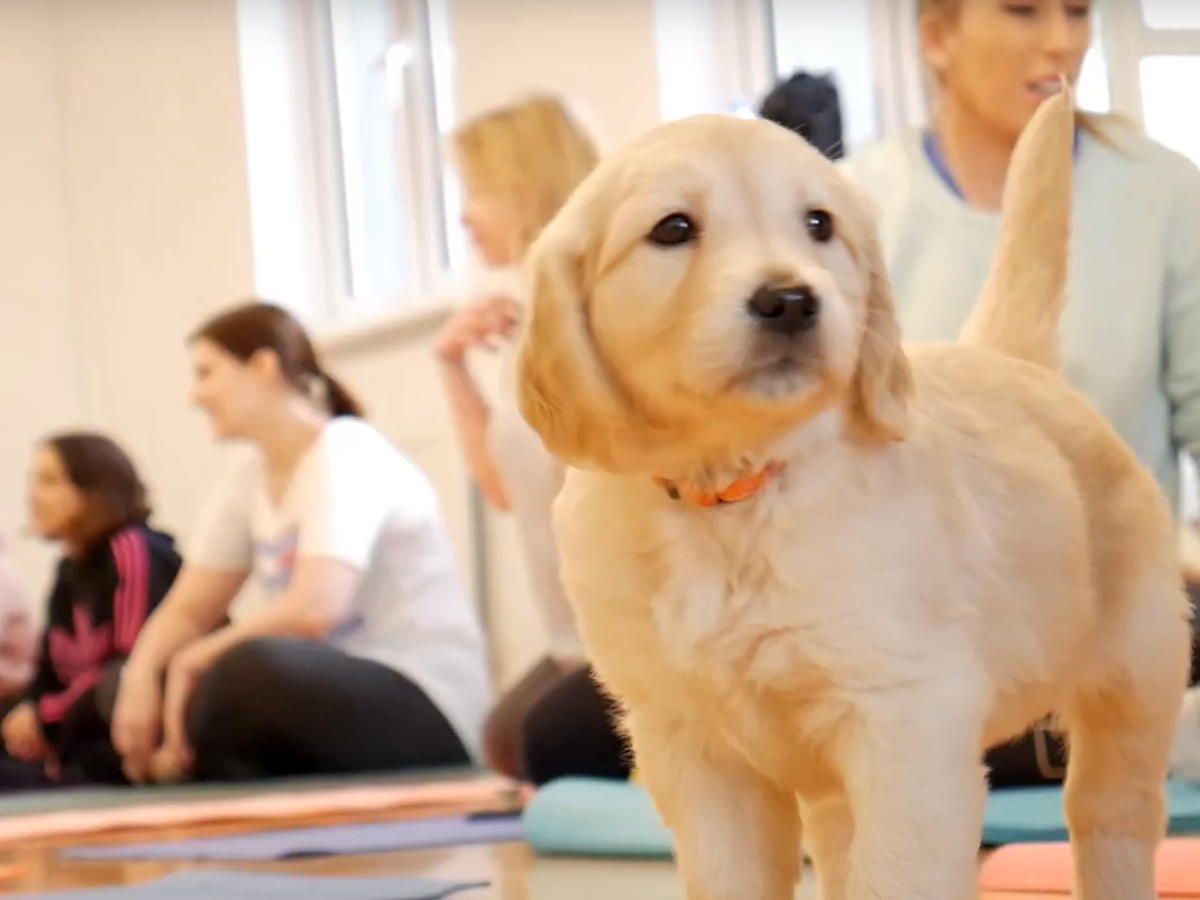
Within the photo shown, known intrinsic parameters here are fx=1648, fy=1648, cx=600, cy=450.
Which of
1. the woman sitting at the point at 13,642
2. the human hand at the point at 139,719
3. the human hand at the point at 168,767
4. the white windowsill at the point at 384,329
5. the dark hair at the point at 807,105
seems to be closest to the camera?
the dark hair at the point at 807,105

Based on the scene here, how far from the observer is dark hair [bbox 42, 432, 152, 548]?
519 centimetres

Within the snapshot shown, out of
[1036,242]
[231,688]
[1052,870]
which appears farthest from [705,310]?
[231,688]

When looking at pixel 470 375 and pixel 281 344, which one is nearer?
pixel 470 375

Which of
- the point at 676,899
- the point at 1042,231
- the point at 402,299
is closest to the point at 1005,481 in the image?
the point at 1042,231

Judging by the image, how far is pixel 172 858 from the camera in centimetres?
267

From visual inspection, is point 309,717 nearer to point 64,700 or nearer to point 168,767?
point 168,767

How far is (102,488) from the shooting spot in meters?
5.20

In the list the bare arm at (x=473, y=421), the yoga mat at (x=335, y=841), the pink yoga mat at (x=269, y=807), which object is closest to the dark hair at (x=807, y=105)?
the bare arm at (x=473, y=421)

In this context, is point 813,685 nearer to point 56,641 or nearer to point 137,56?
point 56,641

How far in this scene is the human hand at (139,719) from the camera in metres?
4.43

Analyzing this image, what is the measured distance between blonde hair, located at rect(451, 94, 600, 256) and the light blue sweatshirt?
94cm

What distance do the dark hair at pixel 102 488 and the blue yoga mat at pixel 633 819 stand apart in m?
2.94

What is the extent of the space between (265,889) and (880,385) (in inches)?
48.6

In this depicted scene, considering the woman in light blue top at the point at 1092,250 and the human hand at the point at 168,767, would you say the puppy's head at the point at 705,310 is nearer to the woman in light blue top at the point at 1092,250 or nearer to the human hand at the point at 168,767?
the woman in light blue top at the point at 1092,250
